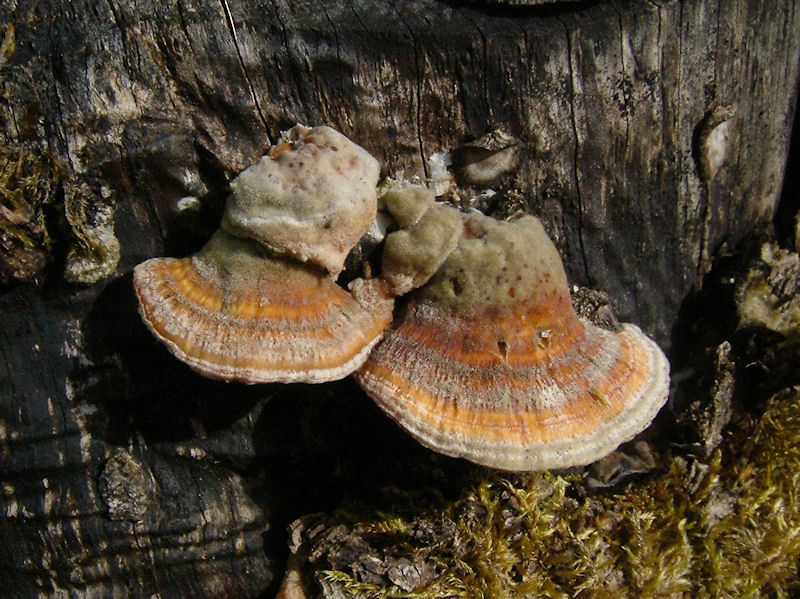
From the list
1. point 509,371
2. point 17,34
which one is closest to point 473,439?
point 509,371

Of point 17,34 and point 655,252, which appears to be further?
point 655,252

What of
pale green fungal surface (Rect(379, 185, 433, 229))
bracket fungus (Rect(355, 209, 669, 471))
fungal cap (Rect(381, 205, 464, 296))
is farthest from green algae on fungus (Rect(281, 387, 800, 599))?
pale green fungal surface (Rect(379, 185, 433, 229))

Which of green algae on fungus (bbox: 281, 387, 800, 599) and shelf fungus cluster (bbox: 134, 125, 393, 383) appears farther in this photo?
green algae on fungus (bbox: 281, 387, 800, 599)

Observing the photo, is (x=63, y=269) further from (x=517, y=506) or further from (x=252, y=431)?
(x=517, y=506)

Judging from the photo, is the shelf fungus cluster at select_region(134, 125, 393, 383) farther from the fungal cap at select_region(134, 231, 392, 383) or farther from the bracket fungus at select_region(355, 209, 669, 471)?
the bracket fungus at select_region(355, 209, 669, 471)

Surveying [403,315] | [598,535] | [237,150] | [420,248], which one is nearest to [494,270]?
[420,248]

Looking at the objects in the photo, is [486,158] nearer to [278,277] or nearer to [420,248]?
[420,248]

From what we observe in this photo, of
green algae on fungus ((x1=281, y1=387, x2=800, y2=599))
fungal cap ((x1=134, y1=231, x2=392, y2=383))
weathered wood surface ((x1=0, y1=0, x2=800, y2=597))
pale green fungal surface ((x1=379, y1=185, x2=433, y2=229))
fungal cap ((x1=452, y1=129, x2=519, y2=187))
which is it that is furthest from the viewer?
green algae on fungus ((x1=281, y1=387, x2=800, y2=599))
